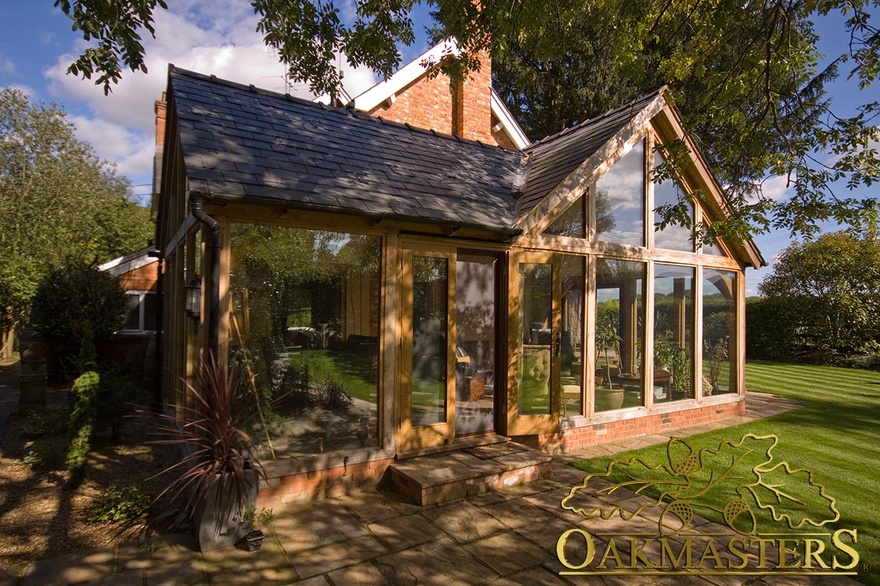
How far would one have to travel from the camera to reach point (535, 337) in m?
6.79

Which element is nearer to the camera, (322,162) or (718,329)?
(322,162)

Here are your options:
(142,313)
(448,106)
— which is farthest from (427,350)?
(142,313)

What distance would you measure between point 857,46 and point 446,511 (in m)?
6.93

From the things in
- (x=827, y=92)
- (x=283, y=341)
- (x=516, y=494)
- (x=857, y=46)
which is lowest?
(x=516, y=494)

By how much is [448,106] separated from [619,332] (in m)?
10.1

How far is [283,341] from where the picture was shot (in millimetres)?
5324

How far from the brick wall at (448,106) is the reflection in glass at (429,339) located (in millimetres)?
8518

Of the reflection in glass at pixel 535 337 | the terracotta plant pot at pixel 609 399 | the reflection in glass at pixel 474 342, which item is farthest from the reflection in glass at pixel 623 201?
the terracotta plant pot at pixel 609 399

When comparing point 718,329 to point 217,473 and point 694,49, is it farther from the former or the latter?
point 217,473

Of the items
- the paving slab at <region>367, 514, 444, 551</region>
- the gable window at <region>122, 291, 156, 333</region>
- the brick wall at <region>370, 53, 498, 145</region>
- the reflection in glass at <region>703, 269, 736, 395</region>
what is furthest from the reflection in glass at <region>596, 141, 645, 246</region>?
the gable window at <region>122, 291, 156, 333</region>

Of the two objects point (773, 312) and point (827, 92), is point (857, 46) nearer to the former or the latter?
point (827, 92)

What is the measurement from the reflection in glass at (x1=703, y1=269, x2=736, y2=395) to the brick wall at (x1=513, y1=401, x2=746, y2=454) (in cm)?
43

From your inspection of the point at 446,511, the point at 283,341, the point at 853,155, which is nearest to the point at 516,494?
the point at 446,511

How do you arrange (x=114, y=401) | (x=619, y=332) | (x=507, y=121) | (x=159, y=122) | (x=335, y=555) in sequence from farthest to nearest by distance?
(x=507, y=121), (x=159, y=122), (x=619, y=332), (x=114, y=401), (x=335, y=555)
